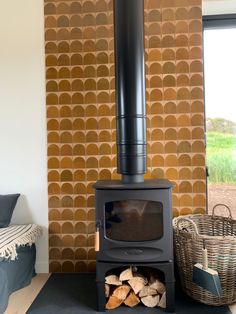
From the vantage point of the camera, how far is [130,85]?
1961 mm

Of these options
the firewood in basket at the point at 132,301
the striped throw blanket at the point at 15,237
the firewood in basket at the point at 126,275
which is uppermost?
the striped throw blanket at the point at 15,237

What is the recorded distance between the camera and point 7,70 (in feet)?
8.34

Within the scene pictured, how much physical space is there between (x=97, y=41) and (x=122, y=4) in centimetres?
56

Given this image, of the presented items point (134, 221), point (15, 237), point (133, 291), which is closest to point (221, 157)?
point (134, 221)

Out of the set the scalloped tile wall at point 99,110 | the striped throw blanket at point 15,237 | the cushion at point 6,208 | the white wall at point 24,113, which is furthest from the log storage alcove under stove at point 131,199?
the cushion at point 6,208

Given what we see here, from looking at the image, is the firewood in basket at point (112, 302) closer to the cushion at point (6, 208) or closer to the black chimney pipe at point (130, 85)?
the black chimney pipe at point (130, 85)

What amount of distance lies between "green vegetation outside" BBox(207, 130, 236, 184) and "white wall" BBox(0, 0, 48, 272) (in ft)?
4.93

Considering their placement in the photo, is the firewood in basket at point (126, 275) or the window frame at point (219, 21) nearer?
the firewood in basket at point (126, 275)

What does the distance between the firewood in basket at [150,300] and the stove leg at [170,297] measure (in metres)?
0.08

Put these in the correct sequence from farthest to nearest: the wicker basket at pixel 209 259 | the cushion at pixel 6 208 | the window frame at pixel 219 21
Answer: the window frame at pixel 219 21, the cushion at pixel 6 208, the wicker basket at pixel 209 259

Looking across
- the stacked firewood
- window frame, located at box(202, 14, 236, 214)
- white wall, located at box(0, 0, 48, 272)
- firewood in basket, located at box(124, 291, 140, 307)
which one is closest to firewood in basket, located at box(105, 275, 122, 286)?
the stacked firewood

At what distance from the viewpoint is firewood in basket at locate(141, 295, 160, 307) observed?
1.95m

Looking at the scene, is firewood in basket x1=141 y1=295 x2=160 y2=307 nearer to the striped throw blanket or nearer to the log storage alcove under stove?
the log storage alcove under stove

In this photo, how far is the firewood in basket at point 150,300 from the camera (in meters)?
1.95
